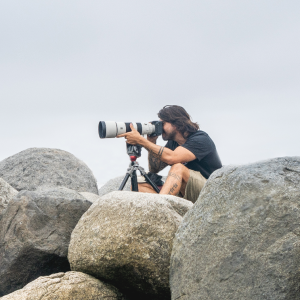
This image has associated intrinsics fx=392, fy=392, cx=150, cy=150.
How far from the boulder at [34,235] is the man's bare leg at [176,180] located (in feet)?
5.36

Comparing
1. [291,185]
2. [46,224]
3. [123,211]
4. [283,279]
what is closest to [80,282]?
[123,211]

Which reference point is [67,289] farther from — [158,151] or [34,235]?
[158,151]

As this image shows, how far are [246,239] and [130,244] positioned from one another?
1.17m

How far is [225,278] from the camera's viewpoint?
2844 millimetres

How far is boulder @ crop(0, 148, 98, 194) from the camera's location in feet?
25.5

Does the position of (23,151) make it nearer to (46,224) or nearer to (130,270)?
(46,224)

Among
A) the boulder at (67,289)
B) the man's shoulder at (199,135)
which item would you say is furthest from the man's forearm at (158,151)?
the boulder at (67,289)

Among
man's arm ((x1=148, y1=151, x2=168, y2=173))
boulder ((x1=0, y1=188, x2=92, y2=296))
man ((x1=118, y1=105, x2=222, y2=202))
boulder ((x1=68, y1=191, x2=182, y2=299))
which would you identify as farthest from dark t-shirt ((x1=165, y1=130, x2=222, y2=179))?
boulder ((x1=68, y1=191, x2=182, y2=299))

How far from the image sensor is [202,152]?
21.2ft

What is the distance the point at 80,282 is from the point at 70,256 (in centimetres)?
38

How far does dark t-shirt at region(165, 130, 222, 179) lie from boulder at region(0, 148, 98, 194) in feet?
7.99

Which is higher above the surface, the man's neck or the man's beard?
the man's beard

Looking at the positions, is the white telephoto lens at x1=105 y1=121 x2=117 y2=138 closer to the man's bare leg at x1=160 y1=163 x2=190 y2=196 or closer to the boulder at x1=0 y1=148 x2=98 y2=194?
the man's bare leg at x1=160 y1=163 x2=190 y2=196

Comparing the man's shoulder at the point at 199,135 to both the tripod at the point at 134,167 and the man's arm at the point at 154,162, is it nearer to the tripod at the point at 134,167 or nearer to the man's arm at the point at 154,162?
the man's arm at the point at 154,162
